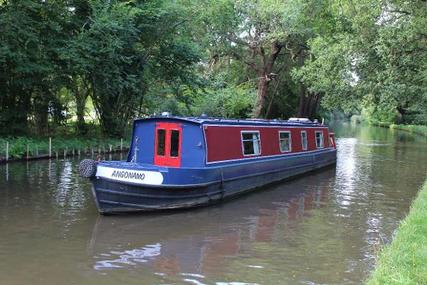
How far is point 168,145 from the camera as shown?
13312mm

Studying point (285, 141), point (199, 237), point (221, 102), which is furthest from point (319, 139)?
point (199, 237)

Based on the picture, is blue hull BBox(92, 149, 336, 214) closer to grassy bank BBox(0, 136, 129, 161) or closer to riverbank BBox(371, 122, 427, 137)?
grassy bank BBox(0, 136, 129, 161)

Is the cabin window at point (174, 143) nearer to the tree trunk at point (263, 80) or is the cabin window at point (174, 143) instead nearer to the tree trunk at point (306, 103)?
the tree trunk at point (263, 80)

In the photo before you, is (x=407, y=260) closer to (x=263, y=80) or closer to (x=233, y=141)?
(x=233, y=141)

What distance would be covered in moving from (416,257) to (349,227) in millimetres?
4520

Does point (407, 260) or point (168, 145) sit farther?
point (168, 145)

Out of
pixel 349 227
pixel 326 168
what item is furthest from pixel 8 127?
pixel 349 227

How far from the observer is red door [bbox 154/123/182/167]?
13.2m

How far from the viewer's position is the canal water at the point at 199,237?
7.76 meters

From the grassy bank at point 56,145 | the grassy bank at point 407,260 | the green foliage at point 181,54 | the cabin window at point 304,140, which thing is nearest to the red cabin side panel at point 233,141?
the cabin window at point 304,140

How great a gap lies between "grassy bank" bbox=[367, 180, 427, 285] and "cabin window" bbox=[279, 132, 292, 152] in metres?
9.38

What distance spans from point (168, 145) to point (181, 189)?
5.60ft

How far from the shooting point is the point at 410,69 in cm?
2112

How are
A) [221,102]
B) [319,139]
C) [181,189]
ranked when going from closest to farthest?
1. [181,189]
2. [319,139]
3. [221,102]
